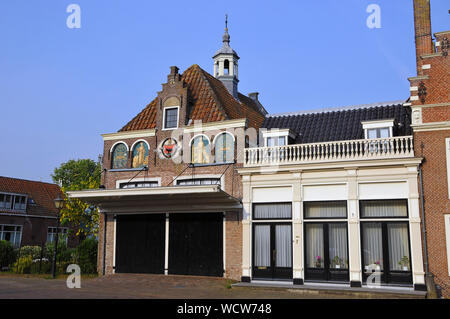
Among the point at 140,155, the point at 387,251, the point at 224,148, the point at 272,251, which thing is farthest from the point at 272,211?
the point at 140,155

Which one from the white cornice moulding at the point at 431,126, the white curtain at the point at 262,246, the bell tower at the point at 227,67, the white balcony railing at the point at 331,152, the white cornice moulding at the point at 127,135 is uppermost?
the bell tower at the point at 227,67

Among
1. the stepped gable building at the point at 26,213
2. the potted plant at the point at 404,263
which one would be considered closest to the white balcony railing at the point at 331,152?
the potted plant at the point at 404,263

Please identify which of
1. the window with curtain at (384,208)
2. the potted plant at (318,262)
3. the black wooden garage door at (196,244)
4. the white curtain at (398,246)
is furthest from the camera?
the black wooden garage door at (196,244)

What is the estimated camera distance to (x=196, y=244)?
813 inches

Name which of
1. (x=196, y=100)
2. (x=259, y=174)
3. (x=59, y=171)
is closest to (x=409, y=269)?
(x=259, y=174)

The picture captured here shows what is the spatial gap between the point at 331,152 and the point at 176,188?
715 centimetres

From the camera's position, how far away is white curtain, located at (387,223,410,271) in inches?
672

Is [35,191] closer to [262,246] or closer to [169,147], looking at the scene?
[169,147]

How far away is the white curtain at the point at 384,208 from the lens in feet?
57.3

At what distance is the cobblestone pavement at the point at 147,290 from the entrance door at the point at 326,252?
176 centimetres

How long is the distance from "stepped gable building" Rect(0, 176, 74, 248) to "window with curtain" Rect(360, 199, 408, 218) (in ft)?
98.4

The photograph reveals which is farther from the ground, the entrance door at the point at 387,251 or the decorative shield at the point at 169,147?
the decorative shield at the point at 169,147

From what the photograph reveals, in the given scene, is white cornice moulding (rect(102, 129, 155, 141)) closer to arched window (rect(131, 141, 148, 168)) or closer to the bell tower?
arched window (rect(131, 141, 148, 168))

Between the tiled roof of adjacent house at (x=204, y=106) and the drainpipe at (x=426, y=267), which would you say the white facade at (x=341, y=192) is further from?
the tiled roof of adjacent house at (x=204, y=106)
